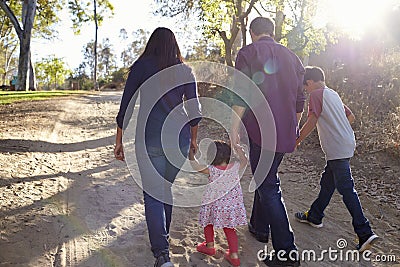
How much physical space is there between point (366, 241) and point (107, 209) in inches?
111

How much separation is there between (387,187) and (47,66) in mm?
53389

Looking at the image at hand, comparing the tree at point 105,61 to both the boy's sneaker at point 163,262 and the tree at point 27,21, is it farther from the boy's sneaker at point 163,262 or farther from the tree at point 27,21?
the boy's sneaker at point 163,262

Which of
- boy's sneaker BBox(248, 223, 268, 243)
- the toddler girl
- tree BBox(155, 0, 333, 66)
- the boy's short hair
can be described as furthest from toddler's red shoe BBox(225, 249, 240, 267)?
tree BBox(155, 0, 333, 66)

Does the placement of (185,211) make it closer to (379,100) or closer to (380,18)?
(379,100)

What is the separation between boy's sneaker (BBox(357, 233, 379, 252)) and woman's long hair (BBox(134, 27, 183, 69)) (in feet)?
8.28

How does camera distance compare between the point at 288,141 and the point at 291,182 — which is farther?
the point at 291,182

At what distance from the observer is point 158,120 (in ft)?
10.4

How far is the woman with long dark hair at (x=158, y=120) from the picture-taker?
3.12 m

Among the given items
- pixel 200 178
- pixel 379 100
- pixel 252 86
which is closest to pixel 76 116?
pixel 200 178

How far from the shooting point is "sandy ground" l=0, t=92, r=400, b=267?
3500mm

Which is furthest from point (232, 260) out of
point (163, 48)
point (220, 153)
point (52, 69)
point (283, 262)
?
point (52, 69)

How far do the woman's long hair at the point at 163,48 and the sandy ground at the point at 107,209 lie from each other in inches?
68.2

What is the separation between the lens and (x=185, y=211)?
4730 millimetres

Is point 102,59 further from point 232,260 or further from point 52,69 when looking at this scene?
point 232,260
